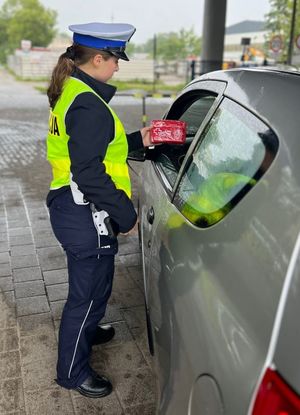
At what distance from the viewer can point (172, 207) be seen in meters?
2.07

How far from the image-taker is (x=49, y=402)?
8.20 feet

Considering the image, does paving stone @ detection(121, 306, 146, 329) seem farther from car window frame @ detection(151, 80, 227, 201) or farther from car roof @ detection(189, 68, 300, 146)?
car roof @ detection(189, 68, 300, 146)

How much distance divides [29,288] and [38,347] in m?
0.83

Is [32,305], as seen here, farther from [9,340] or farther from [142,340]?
[142,340]

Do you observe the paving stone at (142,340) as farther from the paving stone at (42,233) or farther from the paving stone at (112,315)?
the paving stone at (42,233)

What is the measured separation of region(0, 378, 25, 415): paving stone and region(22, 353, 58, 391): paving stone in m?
0.04

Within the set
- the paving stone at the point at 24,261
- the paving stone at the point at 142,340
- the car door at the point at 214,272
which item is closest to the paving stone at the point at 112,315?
the paving stone at the point at 142,340

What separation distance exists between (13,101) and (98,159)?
18290mm

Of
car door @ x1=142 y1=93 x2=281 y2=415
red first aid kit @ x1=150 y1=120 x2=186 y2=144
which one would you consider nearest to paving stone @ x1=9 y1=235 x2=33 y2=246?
red first aid kit @ x1=150 y1=120 x2=186 y2=144

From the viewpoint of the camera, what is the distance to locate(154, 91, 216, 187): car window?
252 cm

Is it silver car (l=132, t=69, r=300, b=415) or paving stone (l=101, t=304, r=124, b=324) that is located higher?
silver car (l=132, t=69, r=300, b=415)

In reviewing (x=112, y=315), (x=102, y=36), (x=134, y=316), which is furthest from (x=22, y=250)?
(x=102, y=36)

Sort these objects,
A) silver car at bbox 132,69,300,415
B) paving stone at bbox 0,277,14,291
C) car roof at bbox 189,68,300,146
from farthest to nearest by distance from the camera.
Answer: paving stone at bbox 0,277,14,291
car roof at bbox 189,68,300,146
silver car at bbox 132,69,300,415

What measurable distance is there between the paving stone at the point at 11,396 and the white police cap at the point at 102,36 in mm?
1870
